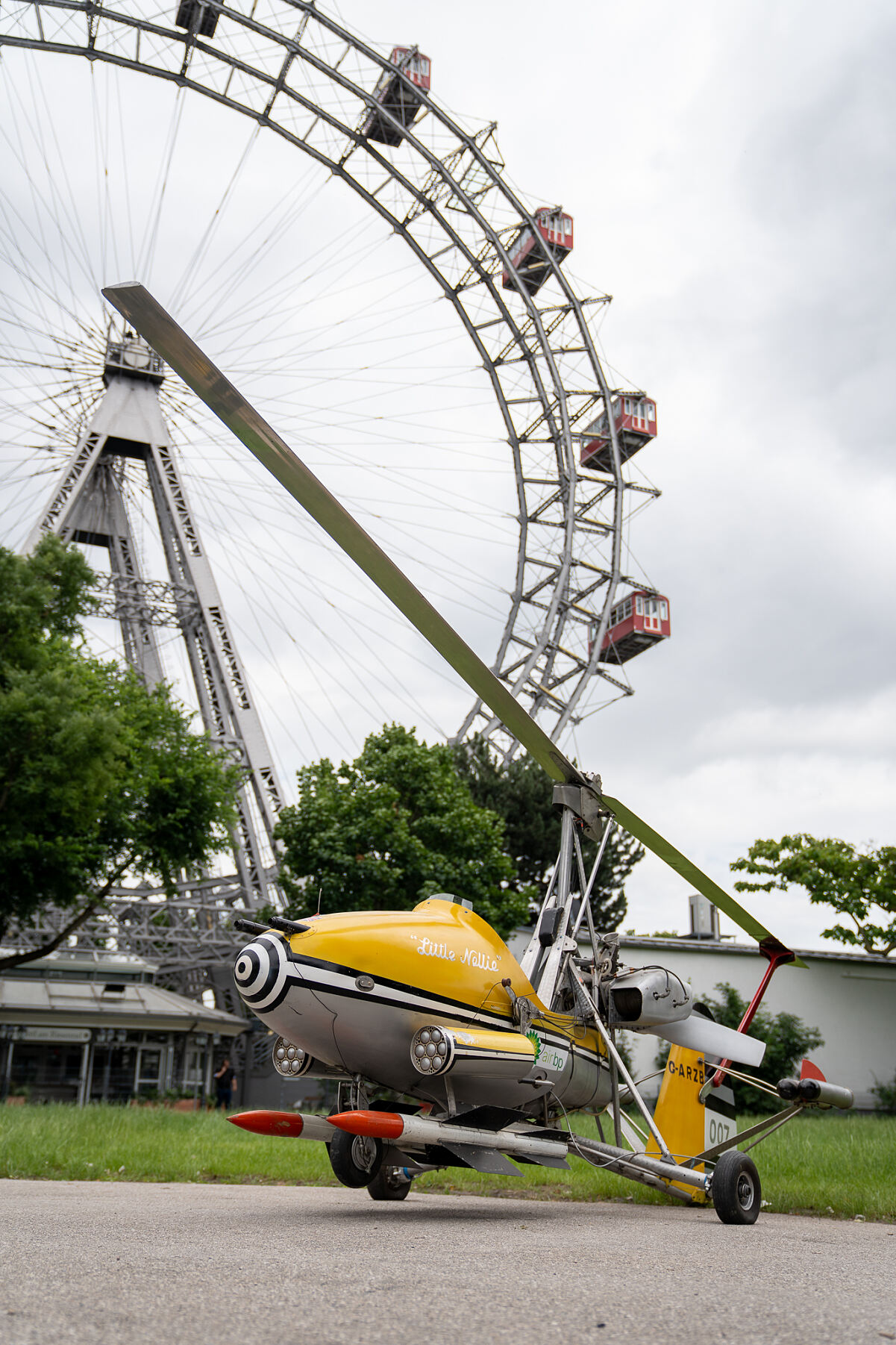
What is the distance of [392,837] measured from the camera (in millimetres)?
26562

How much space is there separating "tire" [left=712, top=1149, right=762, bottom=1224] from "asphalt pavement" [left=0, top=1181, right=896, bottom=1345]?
36 cm

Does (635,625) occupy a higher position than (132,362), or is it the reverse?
(132,362)

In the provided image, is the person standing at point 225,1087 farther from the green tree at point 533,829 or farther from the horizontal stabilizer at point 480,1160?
the horizontal stabilizer at point 480,1160

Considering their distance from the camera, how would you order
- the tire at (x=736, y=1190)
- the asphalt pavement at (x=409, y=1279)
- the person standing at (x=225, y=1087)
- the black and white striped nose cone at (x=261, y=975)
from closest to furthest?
the asphalt pavement at (x=409, y=1279) < the black and white striped nose cone at (x=261, y=975) < the tire at (x=736, y=1190) < the person standing at (x=225, y=1087)

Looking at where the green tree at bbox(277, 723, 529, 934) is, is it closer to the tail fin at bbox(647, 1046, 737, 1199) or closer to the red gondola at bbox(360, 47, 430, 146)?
the tail fin at bbox(647, 1046, 737, 1199)

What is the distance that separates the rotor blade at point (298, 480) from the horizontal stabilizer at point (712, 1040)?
3.29 metres

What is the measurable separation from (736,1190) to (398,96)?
3255 cm

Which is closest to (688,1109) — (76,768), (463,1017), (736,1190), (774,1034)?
(736,1190)

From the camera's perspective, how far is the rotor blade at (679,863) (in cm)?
862

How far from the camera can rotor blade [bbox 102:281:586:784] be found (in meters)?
5.14

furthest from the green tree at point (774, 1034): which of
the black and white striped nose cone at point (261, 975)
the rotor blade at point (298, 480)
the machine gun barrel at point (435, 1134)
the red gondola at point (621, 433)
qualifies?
the rotor blade at point (298, 480)

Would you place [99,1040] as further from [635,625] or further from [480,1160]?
[480,1160]

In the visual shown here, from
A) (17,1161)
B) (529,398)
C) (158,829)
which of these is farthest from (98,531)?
(17,1161)

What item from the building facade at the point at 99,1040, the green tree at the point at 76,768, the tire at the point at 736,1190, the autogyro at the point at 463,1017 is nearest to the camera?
the autogyro at the point at 463,1017
